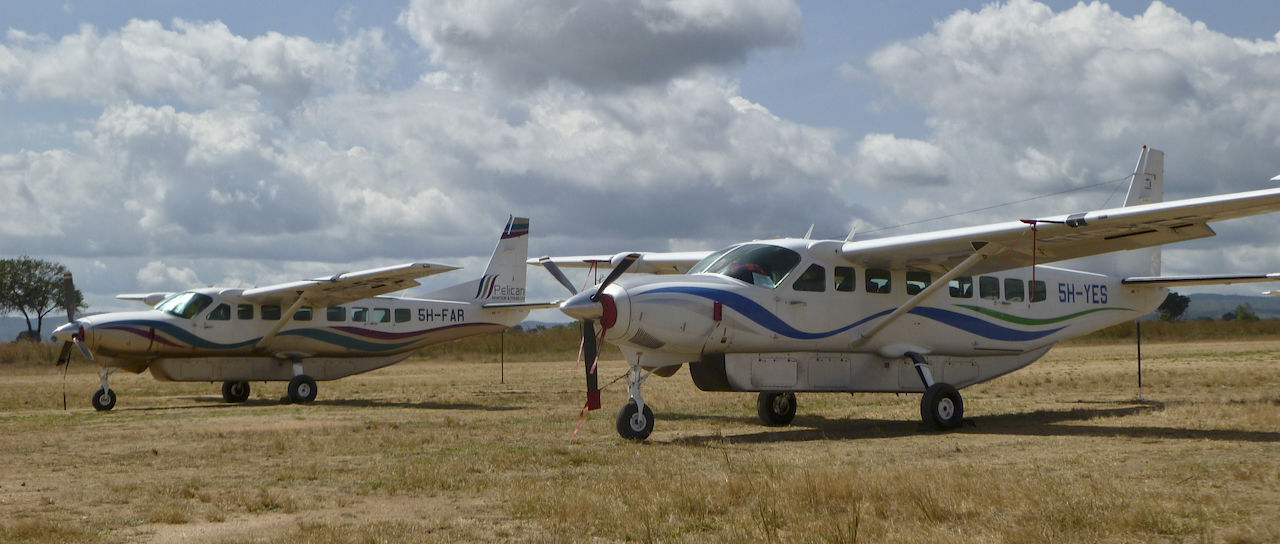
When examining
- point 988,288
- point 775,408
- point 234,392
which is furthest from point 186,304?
point 988,288

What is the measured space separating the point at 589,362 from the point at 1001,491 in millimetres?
6353

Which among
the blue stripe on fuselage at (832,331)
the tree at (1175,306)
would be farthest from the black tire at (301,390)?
the tree at (1175,306)

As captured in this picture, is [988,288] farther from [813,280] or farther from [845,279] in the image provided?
[813,280]

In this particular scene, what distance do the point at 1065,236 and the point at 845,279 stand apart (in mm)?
3212

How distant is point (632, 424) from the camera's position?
509 inches

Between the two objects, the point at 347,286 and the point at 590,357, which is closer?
the point at 590,357

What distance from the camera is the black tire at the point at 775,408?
1596 cm

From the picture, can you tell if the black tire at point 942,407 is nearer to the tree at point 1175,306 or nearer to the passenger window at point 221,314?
the passenger window at point 221,314

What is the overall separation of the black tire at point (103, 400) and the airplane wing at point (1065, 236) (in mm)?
17077

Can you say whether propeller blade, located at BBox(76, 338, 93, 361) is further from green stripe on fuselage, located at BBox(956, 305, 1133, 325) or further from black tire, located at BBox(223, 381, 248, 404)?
green stripe on fuselage, located at BBox(956, 305, 1133, 325)

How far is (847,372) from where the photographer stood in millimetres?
15109

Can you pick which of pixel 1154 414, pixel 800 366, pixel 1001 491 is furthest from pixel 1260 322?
pixel 1001 491

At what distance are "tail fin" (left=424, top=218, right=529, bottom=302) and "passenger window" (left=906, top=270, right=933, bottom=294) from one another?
50.6 feet

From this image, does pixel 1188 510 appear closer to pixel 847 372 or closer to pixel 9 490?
pixel 847 372
